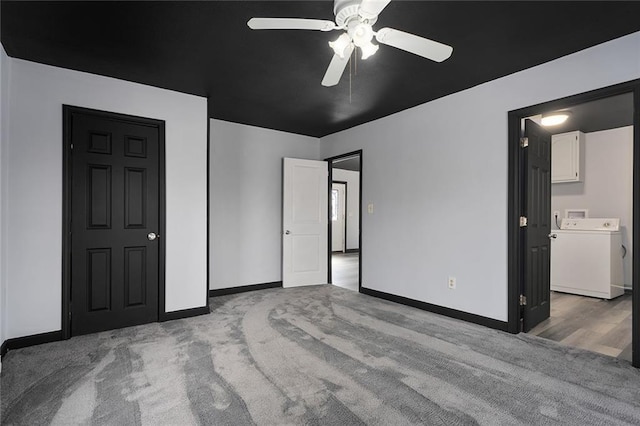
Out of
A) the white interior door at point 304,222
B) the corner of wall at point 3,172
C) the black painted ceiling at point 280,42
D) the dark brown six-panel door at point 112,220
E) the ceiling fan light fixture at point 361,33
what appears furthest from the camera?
the white interior door at point 304,222

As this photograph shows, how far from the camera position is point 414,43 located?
6.16 feet

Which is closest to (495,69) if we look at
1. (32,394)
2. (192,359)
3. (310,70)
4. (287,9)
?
(310,70)

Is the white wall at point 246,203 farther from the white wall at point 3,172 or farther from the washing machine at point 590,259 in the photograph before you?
the washing machine at point 590,259

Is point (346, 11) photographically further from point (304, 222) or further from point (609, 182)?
point (609, 182)

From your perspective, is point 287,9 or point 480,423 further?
point 287,9

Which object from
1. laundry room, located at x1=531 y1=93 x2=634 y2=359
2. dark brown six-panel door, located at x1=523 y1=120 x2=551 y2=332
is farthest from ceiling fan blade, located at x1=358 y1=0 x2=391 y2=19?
laundry room, located at x1=531 y1=93 x2=634 y2=359

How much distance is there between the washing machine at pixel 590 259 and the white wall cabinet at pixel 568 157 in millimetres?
736

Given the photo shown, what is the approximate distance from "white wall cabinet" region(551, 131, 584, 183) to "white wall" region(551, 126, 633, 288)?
0.52 feet

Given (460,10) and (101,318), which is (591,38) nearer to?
(460,10)

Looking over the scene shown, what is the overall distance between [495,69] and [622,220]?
3.76 metres

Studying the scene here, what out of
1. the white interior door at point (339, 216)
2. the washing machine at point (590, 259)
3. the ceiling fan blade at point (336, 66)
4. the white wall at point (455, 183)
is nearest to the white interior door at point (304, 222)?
the white wall at point (455, 183)

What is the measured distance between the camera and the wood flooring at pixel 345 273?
17.9 ft

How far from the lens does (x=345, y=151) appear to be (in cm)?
514

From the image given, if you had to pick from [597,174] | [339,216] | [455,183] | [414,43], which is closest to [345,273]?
[455,183]
